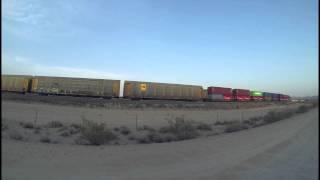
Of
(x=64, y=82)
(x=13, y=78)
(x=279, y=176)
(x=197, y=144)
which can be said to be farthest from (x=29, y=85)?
(x=279, y=176)

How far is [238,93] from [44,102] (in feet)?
143

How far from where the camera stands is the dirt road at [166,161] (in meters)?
8.89

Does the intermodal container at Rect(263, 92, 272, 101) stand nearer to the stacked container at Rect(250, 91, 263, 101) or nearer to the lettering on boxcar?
the stacked container at Rect(250, 91, 263, 101)

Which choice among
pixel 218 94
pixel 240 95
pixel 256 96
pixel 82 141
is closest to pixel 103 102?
pixel 218 94

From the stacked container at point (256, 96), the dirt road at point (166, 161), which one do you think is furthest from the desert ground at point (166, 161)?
the stacked container at point (256, 96)

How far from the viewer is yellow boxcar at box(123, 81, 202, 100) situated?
55625 mm

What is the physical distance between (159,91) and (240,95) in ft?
89.0

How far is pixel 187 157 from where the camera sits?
11.7m

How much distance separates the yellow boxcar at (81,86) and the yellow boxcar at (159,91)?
79.3 inches

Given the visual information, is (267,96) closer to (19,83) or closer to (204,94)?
(204,94)

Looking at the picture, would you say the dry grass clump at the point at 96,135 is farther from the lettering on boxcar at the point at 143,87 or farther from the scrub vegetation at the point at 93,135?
the lettering on boxcar at the point at 143,87

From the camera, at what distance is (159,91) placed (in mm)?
58219

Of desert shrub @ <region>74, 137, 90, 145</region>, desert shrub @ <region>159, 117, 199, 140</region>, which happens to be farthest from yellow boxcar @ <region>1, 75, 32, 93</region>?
desert shrub @ <region>74, 137, 90, 145</region>

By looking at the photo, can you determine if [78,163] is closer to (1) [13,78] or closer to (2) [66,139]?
(2) [66,139]
